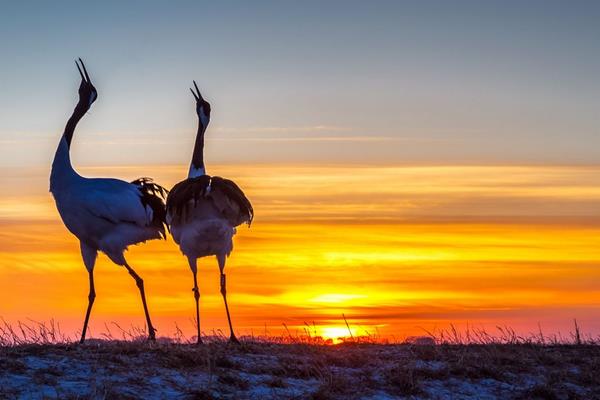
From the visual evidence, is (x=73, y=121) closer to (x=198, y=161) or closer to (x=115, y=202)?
(x=115, y=202)

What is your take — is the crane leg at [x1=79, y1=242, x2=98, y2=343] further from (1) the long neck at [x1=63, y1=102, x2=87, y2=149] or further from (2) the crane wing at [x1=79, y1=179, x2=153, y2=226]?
(1) the long neck at [x1=63, y1=102, x2=87, y2=149]

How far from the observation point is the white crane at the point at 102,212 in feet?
53.6

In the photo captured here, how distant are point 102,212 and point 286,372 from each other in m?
5.25

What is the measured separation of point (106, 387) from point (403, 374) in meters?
3.81

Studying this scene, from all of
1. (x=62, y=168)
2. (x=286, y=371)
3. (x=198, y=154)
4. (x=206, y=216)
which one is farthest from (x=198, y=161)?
(x=286, y=371)

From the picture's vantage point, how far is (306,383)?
12227 mm

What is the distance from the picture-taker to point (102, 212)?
16.3 m

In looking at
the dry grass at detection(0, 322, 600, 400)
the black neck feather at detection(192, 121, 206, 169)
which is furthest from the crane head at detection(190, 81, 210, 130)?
the dry grass at detection(0, 322, 600, 400)

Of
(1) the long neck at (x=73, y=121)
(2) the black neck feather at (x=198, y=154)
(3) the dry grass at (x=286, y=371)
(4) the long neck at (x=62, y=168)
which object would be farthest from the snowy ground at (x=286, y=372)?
(1) the long neck at (x=73, y=121)

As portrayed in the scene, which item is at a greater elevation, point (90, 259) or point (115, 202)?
point (115, 202)

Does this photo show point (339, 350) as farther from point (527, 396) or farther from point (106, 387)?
point (106, 387)

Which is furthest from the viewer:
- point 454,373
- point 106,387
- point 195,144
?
point 195,144

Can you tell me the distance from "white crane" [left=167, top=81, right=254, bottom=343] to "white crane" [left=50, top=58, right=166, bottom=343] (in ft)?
2.09

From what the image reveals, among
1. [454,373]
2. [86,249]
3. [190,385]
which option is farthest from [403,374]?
[86,249]
